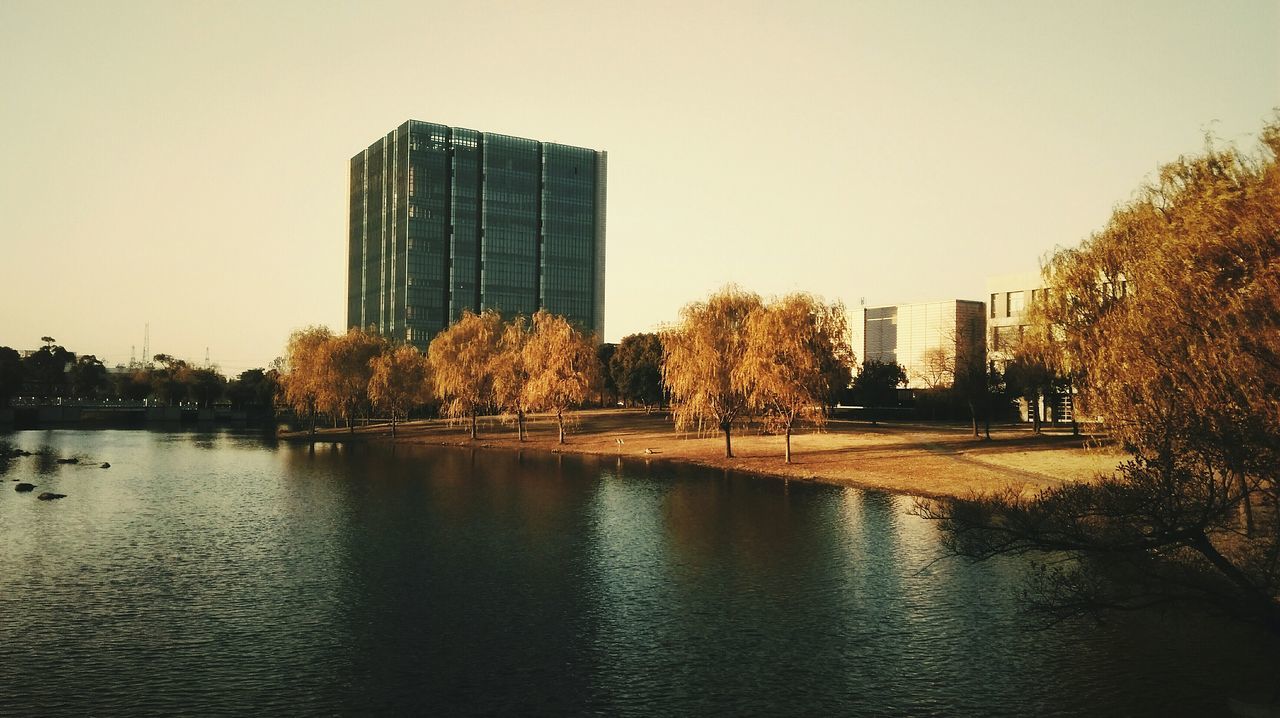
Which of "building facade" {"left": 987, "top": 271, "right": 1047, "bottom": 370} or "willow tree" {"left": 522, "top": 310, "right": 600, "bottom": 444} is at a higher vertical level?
"building facade" {"left": 987, "top": 271, "right": 1047, "bottom": 370}

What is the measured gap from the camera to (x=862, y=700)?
1812cm

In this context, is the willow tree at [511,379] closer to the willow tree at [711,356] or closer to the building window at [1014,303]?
the willow tree at [711,356]

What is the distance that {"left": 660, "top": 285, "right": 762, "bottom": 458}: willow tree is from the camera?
64.6 m

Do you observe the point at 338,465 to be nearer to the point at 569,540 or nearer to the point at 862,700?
the point at 569,540

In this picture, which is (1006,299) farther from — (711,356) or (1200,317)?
(1200,317)

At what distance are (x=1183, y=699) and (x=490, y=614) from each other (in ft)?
55.0

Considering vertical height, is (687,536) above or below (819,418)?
below

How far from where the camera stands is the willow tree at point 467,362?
293 ft

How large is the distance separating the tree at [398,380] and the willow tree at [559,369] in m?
20.8

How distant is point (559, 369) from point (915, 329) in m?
91.5

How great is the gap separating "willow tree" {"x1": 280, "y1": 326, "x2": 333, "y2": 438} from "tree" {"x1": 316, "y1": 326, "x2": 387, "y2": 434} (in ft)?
1.83

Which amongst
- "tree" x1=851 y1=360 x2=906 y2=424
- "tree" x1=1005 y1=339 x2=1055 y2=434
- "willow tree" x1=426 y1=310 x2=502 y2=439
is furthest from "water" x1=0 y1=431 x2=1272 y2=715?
"tree" x1=851 y1=360 x2=906 y2=424

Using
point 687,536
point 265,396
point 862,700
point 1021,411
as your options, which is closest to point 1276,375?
point 862,700

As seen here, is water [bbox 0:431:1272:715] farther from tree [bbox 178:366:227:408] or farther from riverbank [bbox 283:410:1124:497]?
tree [bbox 178:366:227:408]
